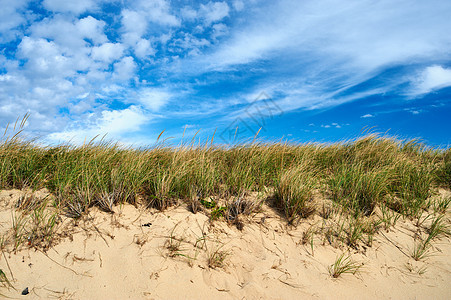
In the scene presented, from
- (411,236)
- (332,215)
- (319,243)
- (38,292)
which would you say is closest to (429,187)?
(411,236)

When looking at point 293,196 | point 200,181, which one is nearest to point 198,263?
point 200,181

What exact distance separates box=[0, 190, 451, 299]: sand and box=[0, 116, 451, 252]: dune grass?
0.19 metres

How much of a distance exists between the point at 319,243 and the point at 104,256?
8.58 feet

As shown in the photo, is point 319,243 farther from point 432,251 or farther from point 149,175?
point 149,175

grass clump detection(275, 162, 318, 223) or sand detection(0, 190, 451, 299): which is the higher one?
grass clump detection(275, 162, 318, 223)

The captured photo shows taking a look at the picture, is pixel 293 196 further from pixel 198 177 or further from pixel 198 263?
pixel 198 263

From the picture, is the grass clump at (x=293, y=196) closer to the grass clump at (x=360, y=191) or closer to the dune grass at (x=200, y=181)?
the dune grass at (x=200, y=181)

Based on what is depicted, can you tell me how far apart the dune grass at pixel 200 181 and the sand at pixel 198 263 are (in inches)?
→ 7.4

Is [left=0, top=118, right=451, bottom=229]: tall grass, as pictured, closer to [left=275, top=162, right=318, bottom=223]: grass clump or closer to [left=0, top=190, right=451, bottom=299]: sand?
[left=275, top=162, right=318, bottom=223]: grass clump

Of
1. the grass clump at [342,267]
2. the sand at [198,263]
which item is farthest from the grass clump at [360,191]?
the grass clump at [342,267]

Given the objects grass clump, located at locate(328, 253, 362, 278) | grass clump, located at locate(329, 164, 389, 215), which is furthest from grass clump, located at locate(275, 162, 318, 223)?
grass clump, located at locate(328, 253, 362, 278)

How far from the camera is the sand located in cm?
264

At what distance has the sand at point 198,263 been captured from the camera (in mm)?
2639

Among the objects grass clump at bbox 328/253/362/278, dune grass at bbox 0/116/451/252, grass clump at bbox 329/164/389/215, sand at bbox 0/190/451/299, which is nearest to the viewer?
sand at bbox 0/190/451/299
